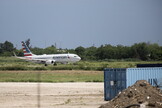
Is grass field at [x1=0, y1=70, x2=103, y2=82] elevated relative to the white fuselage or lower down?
lower down

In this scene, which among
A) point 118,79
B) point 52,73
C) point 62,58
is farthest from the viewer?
point 62,58

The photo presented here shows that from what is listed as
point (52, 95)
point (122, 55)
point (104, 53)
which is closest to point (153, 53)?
point (122, 55)

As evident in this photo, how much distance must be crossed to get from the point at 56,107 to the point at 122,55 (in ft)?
425

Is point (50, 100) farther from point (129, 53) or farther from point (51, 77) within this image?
Result: point (129, 53)

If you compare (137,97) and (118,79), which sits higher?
(118,79)

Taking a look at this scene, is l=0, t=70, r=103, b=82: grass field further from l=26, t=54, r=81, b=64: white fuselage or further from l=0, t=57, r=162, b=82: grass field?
l=26, t=54, r=81, b=64: white fuselage

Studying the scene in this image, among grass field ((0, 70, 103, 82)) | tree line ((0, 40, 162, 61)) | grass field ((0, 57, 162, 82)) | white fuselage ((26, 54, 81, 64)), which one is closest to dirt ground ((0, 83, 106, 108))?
grass field ((0, 70, 103, 82))

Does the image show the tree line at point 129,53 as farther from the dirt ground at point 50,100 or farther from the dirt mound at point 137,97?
the dirt mound at point 137,97

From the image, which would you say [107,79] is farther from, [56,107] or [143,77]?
[56,107]

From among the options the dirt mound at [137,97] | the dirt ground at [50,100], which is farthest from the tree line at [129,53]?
the dirt mound at [137,97]

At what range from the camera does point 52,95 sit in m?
40.6

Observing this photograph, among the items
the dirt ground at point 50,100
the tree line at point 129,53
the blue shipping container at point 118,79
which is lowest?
the dirt ground at point 50,100

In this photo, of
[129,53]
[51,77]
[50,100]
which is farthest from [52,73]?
[129,53]

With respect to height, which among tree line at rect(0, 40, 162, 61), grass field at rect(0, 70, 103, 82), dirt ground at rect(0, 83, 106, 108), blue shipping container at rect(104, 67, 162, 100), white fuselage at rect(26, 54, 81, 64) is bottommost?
dirt ground at rect(0, 83, 106, 108)
